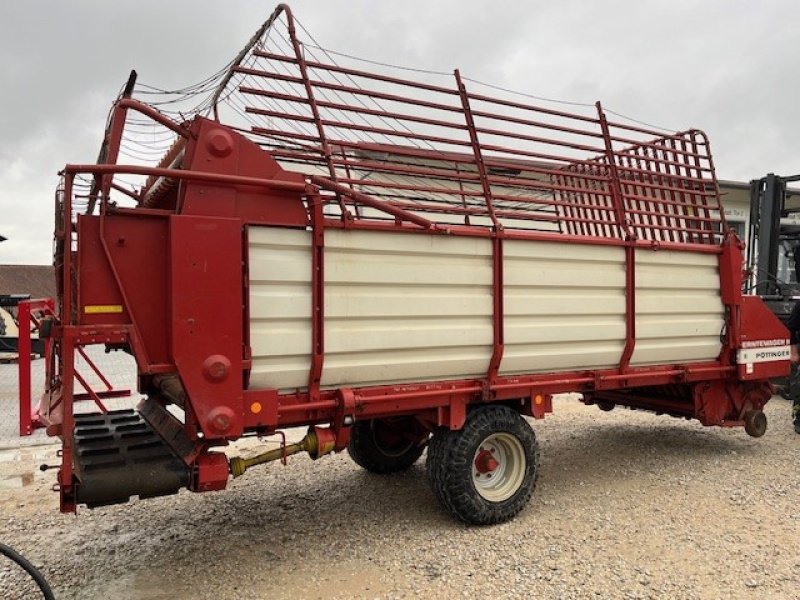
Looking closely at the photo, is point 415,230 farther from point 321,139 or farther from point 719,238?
point 719,238

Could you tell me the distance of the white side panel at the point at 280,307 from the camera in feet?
11.6

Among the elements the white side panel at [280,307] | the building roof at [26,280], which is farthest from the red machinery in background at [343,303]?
the building roof at [26,280]

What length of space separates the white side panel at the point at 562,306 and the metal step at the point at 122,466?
2281 mm

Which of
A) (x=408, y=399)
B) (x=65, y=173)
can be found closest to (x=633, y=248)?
(x=408, y=399)

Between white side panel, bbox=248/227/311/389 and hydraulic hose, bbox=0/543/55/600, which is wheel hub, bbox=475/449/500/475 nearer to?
white side panel, bbox=248/227/311/389

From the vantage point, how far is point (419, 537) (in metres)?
4.16

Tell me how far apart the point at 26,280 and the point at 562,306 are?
A: 95.2ft

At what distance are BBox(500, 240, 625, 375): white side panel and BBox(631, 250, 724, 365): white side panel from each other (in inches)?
9.7

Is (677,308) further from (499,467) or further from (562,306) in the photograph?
(499,467)

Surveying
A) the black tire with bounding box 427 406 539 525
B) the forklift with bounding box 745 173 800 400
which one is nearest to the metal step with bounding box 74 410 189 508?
the black tire with bounding box 427 406 539 525

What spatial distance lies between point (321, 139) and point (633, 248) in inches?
102

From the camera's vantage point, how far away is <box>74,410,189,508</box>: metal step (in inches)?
123

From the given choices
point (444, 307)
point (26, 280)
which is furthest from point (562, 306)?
point (26, 280)

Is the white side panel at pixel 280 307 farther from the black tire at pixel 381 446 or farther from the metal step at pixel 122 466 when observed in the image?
the black tire at pixel 381 446
